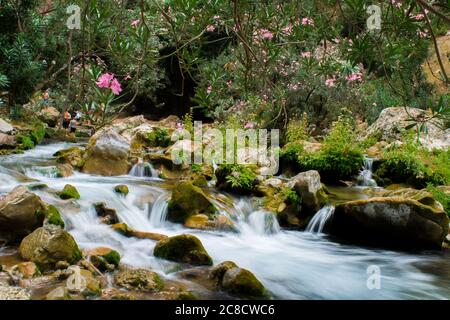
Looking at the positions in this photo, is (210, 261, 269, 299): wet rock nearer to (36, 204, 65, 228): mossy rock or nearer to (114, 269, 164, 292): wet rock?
(114, 269, 164, 292): wet rock

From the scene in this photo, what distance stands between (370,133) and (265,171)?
15.8 feet

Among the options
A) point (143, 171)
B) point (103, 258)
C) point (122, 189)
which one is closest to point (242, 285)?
point (103, 258)

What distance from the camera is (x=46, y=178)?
832 centimetres

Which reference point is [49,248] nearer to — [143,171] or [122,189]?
[122,189]

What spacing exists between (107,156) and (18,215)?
14.2 ft

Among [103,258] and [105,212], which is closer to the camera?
[103,258]

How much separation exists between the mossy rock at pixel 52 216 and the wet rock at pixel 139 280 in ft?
5.20

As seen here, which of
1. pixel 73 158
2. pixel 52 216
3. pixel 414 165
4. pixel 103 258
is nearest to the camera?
pixel 103 258

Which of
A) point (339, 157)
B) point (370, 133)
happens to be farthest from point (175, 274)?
point (370, 133)

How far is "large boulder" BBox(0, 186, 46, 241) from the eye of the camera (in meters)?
4.98

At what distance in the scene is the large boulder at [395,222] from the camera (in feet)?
20.0

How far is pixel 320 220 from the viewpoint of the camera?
6938mm

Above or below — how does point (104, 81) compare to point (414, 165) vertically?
above

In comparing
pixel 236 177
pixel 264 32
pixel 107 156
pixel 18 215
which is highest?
pixel 264 32
